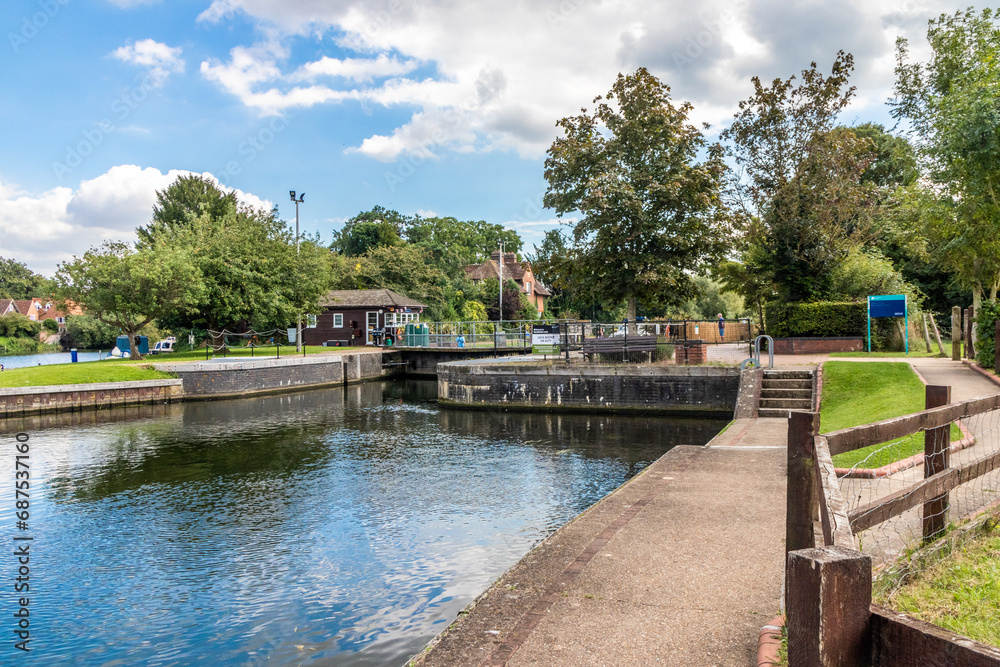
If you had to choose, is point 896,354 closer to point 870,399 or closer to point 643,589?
point 870,399

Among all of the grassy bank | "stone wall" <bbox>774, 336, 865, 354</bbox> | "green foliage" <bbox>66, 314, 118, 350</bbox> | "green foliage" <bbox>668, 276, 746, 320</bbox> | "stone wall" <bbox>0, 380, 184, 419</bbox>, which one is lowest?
"stone wall" <bbox>0, 380, 184, 419</bbox>

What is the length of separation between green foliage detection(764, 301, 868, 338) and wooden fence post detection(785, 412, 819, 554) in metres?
22.9

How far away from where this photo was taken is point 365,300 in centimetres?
4600

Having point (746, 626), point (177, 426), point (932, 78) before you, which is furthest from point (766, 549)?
point (932, 78)

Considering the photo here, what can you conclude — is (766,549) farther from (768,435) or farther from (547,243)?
(547,243)

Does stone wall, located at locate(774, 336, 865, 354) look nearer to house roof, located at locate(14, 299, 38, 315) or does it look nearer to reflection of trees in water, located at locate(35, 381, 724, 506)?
reflection of trees in water, located at locate(35, 381, 724, 506)

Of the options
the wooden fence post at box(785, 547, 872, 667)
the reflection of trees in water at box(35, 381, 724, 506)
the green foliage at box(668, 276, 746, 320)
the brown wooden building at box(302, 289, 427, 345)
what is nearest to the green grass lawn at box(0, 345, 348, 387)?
the reflection of trees in water at box(35, 381, 724, 506)

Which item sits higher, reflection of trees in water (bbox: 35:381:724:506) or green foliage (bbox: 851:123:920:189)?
green foliage (bbox: 851:123:920:189)

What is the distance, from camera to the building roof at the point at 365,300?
149 ft

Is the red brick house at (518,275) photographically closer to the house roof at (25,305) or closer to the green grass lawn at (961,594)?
the house roof at (25,305)

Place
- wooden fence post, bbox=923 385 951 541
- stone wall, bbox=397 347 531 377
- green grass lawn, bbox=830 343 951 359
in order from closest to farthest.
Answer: wooden fence post, bbox=923 385 951 541 < green grass lawn, bbox=830 343 951 359 < stone wall, bbox=397 347 531 377

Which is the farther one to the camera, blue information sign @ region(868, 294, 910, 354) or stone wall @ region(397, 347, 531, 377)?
stone wall @ region(397, 347, 531, 377)

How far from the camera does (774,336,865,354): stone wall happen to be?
23.4m

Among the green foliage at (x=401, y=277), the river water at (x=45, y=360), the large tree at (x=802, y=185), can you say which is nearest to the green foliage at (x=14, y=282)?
the river water at (x=45, y=360)
